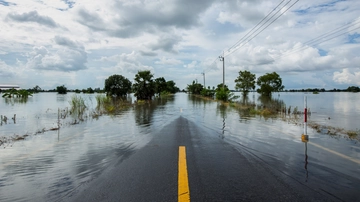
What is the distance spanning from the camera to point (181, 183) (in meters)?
4.03

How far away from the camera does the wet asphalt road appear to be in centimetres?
355

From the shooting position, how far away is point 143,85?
144ft

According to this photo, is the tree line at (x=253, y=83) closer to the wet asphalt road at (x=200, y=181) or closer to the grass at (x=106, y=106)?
the grass at (x=106, y=106)

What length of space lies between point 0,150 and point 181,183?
20.5 ft

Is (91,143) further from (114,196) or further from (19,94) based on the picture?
(19,94)

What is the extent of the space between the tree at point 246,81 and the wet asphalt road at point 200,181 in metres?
89.5

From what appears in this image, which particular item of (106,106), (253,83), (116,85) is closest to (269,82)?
(253,83)

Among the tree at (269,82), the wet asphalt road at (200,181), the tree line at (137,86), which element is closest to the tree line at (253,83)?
the tree at (269,82)

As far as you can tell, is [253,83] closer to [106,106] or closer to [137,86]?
[137,86]

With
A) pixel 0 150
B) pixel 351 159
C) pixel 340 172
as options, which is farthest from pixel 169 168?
pixel 0 150

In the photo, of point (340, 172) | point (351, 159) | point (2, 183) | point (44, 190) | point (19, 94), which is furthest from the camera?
point (19, 94)

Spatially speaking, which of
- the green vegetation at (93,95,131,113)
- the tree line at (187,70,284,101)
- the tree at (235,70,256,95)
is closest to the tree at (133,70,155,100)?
the green vegetation at (93,95,131,113)

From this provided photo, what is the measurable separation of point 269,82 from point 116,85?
6593 cm

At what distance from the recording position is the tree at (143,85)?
4403 cm
